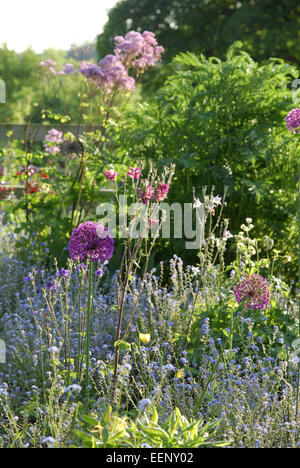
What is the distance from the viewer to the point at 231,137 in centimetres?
411

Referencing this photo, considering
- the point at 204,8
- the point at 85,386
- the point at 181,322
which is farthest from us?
the point at 204,8

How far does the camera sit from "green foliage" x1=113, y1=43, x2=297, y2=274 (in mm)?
4145

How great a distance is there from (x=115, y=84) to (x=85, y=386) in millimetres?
2761

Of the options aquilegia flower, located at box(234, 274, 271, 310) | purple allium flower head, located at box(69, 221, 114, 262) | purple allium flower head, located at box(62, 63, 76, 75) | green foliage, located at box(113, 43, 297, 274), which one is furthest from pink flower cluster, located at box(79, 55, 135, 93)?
aquilegia flower, located at box(234, 274, 271, 310)

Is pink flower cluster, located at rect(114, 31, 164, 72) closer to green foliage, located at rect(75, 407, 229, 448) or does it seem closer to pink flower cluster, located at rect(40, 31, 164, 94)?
pink flower cluster, located at rect(40, 31, 164, 94)

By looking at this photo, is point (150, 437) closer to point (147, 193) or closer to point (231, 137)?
point (147, 193)

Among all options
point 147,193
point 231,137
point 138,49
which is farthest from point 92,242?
point 138,49

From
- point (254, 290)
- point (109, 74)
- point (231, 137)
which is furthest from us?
point (109, 74)

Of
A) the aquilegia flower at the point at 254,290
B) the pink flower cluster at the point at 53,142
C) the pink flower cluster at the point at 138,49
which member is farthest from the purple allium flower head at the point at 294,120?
the pink flower cluster at the point at 53,142

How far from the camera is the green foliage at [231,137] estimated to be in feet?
13.6

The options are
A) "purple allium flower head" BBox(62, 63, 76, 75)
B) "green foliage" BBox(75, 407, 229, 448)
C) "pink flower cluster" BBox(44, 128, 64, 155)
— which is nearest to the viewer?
"green foliage" BBox(75, 407, 229, 448)

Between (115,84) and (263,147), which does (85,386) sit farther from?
(115,84)

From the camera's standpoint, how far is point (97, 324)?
3.23 m
